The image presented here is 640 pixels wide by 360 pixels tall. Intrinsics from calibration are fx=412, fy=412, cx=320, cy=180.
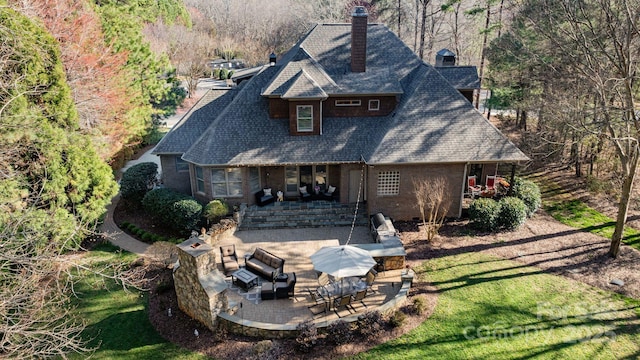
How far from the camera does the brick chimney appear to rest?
22.1 m

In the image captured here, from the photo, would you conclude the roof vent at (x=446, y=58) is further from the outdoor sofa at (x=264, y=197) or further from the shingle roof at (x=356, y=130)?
the outdoor sofa at (x=264, y=197)

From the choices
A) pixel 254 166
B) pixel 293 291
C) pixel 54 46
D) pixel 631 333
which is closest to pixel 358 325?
pixel 293 291

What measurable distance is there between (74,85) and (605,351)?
2634 centimetres

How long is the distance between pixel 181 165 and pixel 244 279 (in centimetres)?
996

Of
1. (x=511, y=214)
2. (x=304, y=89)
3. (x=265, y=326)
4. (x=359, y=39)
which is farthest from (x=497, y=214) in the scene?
(x=265, y=326)

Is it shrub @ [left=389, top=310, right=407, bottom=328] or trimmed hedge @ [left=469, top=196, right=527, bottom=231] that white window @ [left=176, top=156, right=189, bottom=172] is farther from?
trimmed hedge @ [left=469, top=196, right=527, bottom=231]

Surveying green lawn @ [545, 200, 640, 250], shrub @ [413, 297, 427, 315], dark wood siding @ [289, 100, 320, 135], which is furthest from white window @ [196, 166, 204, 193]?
green lawn @ [545, 200, 640, 250]

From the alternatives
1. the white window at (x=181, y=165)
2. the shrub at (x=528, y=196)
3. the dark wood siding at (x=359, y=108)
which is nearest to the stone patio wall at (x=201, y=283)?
the white window at (x=181, y=165)

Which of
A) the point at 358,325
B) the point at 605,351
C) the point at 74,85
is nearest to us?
the point at 605,351

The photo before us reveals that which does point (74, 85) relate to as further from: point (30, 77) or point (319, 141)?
point (319, 141)

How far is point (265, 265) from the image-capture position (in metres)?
16.3

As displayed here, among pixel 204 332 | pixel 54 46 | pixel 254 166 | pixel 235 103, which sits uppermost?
pixel 54 46

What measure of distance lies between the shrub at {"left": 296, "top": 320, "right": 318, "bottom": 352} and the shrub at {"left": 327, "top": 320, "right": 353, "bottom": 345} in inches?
17.6

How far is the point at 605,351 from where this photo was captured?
12.6 m
